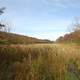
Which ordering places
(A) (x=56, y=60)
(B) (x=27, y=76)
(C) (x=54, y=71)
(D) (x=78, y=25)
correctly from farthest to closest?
(D) (x=78, y=25)
(A) (x=56, y=60)
(C) (x=54, y=71)
(B) (x=27, y=76)

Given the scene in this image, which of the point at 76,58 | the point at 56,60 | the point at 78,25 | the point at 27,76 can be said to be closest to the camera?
the point at 27,76

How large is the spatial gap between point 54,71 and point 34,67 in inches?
20.0

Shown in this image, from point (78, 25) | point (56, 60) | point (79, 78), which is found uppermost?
point (78, 25)

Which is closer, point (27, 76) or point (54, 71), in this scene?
point (27, 76)

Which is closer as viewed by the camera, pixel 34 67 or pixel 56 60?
pixel 34 67

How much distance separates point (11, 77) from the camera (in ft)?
19.3

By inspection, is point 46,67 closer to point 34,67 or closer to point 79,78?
point 34,67

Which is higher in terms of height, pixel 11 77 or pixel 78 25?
pixel 78 25

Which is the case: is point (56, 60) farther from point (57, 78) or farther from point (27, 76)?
point (27, 76)

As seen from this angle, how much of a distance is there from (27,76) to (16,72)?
0.46 meters

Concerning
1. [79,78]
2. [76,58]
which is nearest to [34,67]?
[79,78]

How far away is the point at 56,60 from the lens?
6.59 meters

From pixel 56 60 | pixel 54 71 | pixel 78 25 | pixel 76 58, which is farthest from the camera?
pixel 78 25

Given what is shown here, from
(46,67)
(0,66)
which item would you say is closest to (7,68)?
(0,66)
